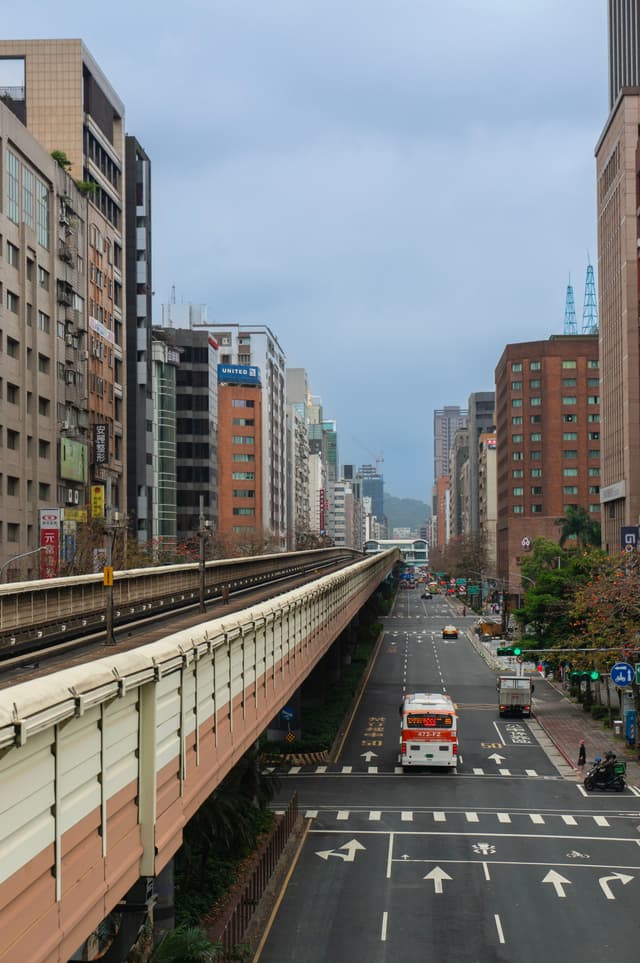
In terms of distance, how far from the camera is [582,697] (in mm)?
77000

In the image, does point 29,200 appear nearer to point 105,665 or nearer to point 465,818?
point 465,818

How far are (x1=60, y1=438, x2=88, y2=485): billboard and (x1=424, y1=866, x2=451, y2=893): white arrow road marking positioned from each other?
54716 millimetres

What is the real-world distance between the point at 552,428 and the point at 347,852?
14710cm

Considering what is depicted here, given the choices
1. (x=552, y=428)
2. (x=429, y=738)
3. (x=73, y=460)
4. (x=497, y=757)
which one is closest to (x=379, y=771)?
(x=429, y=738)

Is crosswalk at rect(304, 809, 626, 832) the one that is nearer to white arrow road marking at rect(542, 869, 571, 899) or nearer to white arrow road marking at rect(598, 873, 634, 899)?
white arrow road marking at rect(542, 869, 571, 899)

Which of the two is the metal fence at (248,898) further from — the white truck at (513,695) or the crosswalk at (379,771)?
the white truck at (513,695)

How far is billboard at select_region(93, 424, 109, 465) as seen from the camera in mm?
91000

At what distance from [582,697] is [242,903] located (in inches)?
2012

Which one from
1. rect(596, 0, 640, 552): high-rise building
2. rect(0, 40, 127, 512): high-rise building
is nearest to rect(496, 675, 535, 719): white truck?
rect(0, 40, 127, 512): high-rise building

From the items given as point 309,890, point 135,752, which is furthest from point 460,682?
point 135,752

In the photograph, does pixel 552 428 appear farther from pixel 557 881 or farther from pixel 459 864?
pixel 557 881

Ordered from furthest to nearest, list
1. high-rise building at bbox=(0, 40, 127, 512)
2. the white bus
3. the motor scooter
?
high-rise building at bbox=(0, 40, 127, 512)
the white bus
the motor scooter

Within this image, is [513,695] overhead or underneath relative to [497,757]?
overhead

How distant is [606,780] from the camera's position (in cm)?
4928
